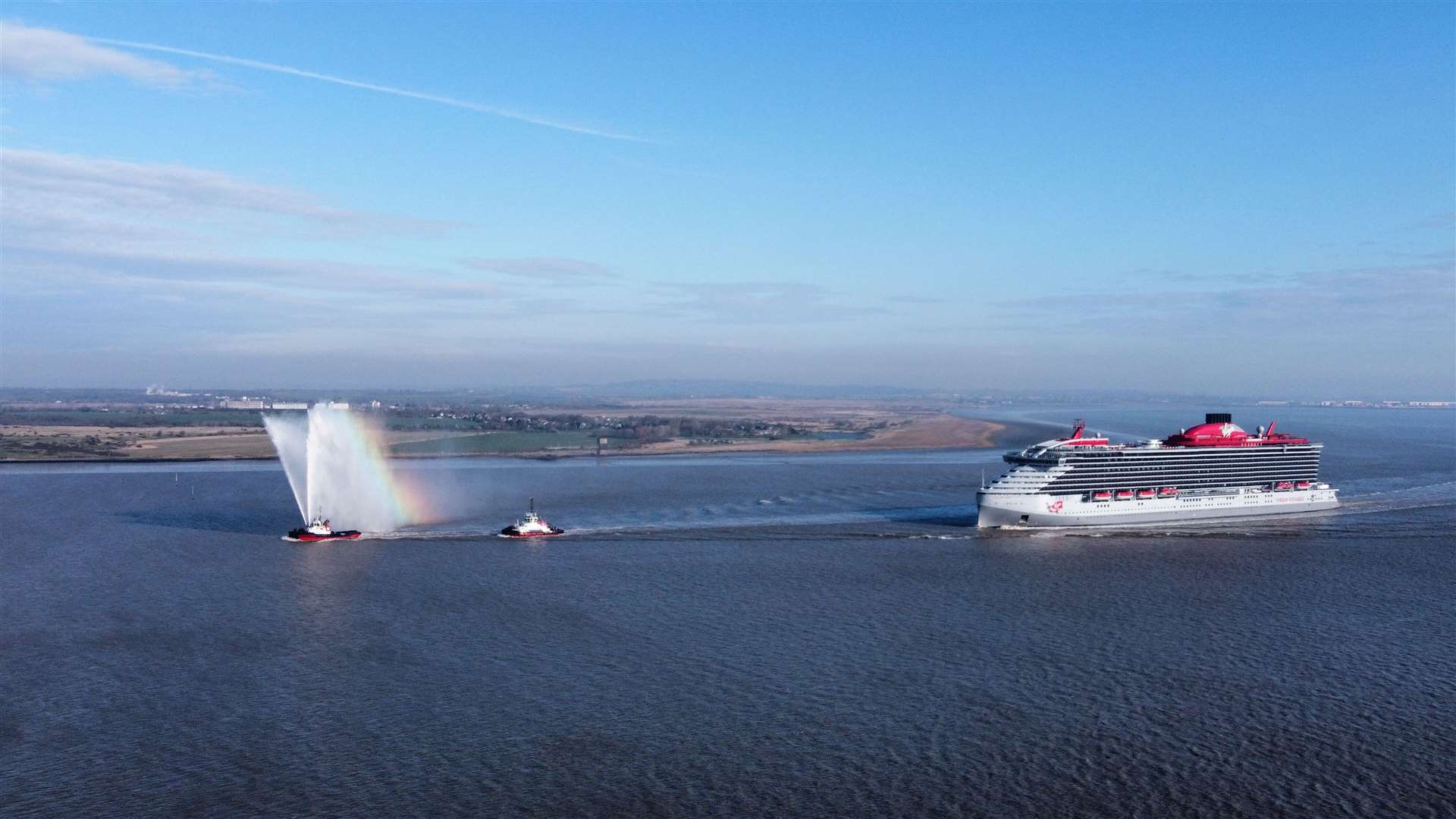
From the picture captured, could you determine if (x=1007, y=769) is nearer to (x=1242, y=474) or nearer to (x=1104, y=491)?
(x=1104, y=491)

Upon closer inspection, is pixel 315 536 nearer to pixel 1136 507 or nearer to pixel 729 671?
pixel 729 671

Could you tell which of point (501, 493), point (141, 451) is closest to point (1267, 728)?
point (501, 493)

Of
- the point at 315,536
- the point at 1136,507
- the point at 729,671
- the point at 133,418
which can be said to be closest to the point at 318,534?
the point at 315,536

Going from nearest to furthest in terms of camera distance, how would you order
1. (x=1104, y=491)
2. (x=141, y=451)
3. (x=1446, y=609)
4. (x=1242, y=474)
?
(x=1446, y=609)
(x=1104, y=491)
(x=1242, y=474)
(x=141, y=451)

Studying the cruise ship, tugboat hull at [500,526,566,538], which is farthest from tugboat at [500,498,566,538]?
the cruise ship

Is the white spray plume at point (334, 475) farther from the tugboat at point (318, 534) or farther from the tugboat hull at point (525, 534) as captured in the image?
the tugboat hull at point (525, 534)

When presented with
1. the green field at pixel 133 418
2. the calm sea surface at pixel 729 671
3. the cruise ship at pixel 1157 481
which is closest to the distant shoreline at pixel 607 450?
the green field at pixel 133 418
